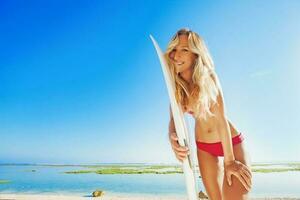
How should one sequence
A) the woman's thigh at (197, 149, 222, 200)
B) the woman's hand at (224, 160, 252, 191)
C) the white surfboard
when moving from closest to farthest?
1. the white surfboard
2. the woman's hand at (224, 160, 252, 191)
3. the woman's thigh at (197, 149, 222, 200)

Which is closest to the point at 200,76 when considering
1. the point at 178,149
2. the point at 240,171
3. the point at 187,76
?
the point at 187,76

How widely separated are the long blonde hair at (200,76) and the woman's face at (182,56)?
20 millimetres

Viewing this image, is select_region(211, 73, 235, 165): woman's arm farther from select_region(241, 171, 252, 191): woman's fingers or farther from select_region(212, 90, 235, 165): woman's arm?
select_region(241, 171, 252, 191): woman's fingers

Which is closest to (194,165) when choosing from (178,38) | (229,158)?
(229,158)

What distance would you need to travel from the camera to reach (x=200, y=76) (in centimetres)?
192

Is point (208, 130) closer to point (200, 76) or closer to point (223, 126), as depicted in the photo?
point (223, 126)

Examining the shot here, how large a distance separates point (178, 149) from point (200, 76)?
47 centimetres

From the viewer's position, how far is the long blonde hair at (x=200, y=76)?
6.31 feet

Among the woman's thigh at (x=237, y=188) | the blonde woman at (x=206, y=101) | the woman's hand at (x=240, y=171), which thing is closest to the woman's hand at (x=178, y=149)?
the blonde woman at (x=206, y=101)

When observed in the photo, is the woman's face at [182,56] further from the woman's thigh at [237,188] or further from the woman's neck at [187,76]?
the woman's thigh at [237,188]

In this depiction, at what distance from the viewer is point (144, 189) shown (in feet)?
57.8

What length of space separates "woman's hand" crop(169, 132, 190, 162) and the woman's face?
1.46 feet

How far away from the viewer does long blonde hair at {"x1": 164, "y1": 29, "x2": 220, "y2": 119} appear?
→ 6.31 feet

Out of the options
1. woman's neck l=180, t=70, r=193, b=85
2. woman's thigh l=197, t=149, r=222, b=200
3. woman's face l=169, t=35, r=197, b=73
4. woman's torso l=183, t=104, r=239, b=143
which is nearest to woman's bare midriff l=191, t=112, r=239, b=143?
woman's torso l=183, t=104, r=239, b=143
